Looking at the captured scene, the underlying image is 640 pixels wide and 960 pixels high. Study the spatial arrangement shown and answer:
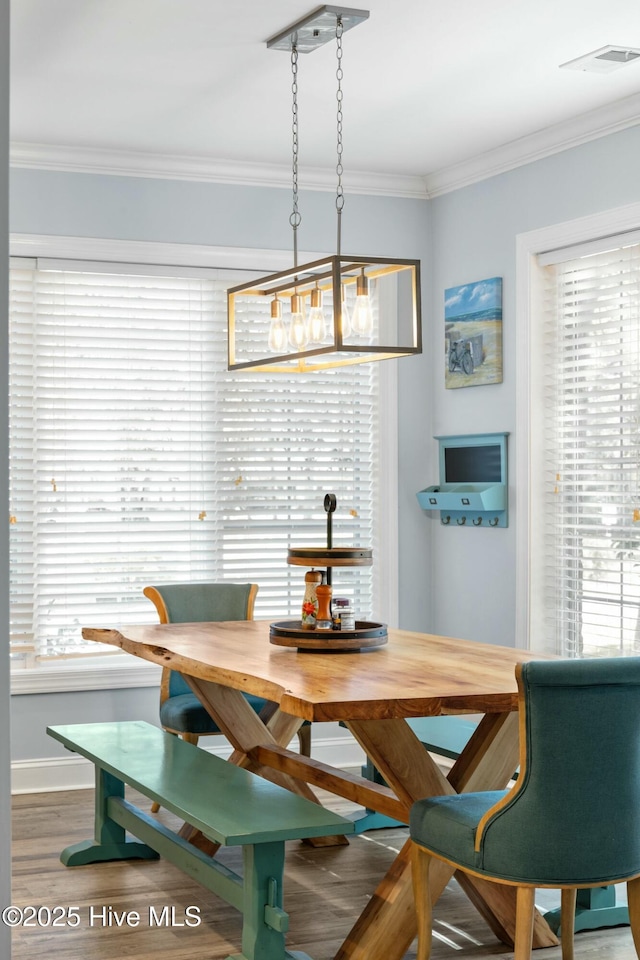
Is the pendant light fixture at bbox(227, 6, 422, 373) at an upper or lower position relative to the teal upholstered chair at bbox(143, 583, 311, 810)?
upper

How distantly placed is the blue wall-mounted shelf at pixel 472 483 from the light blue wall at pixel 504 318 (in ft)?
0.17

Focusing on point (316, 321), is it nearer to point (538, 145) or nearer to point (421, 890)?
point (421, 890)

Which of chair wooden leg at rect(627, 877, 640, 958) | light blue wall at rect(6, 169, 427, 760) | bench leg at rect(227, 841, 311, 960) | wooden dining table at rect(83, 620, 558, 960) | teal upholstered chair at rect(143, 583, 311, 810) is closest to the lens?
chair wooden leg at rect(627, 877, 640, 958)

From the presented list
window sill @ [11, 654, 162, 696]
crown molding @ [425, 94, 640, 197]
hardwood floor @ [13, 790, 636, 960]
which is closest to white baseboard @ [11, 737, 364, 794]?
window sill @ [11, 654, 162, 696]

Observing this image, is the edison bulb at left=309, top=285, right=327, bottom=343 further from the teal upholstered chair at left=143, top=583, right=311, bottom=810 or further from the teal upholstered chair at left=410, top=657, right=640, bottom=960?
the teal upholstered chair at left=143, top=583, right=311, bottom=810

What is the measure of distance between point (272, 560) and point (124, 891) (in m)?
2.15

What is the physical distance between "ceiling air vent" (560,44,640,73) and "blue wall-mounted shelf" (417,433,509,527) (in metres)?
1.66

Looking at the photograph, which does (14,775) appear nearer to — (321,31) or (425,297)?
(425,297)

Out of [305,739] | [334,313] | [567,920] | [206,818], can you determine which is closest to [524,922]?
[567,920]

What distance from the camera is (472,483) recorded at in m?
5.45

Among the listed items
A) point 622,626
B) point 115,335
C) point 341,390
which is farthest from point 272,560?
point 622,626

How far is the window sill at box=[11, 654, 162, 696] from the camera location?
5.12 meters

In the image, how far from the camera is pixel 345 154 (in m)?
5.32

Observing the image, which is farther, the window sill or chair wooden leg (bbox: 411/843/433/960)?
the window sill
